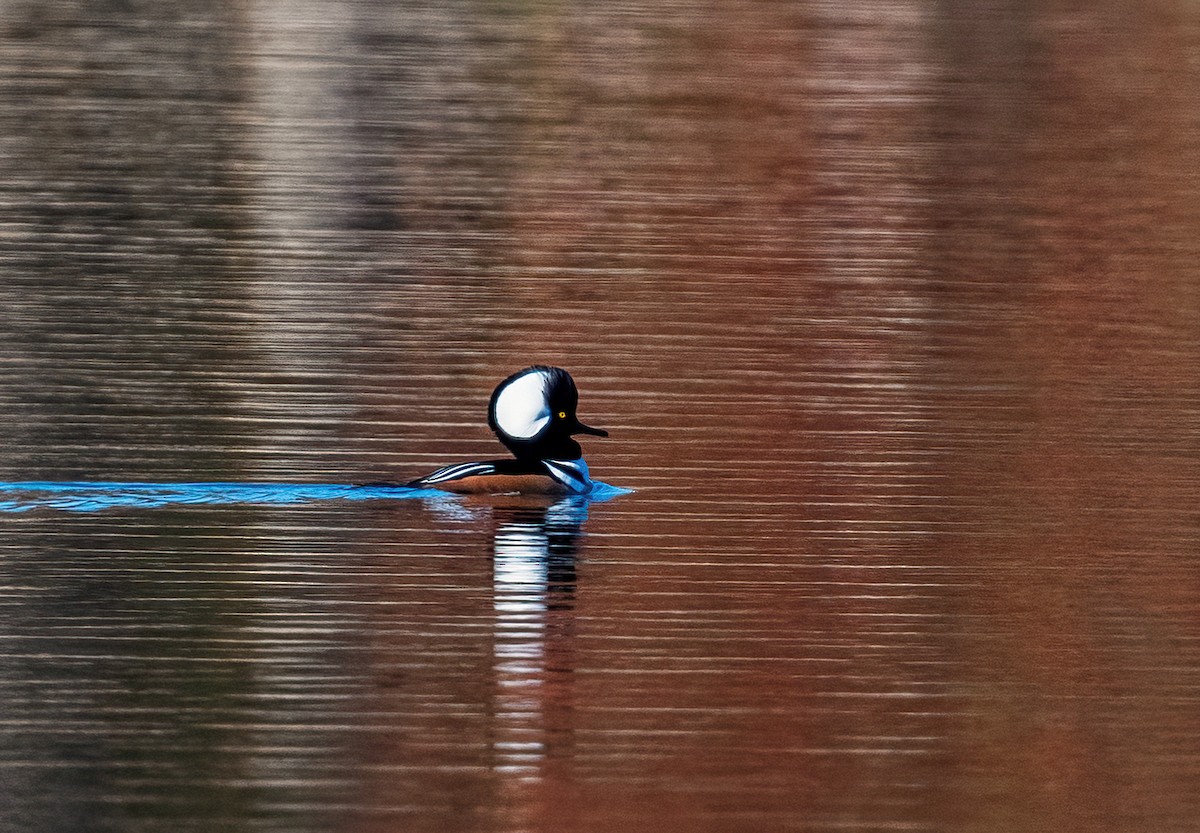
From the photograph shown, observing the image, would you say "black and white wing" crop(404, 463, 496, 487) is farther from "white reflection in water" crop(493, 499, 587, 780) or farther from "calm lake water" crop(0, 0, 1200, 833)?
"white reflection in water" crop(493, 499, 587, 780)

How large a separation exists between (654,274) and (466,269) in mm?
1264

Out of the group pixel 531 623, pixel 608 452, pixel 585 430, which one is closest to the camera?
pixel 531 623

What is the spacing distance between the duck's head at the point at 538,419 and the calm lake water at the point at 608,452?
366mm

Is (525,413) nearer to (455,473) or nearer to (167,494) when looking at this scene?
(455,473)

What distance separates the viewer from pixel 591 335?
13492 mm

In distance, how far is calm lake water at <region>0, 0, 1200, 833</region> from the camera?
6770 millimetres

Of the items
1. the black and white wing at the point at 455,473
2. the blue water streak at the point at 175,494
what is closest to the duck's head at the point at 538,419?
the black and white wing at the point at 455,473

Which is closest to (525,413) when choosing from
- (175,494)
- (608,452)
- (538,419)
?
(538,419)

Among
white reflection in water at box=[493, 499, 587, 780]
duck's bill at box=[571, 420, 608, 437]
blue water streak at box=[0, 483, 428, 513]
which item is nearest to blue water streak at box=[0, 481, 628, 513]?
blue water streak at box=[0, 483, 428, 513]

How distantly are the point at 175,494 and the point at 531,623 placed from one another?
2.31m

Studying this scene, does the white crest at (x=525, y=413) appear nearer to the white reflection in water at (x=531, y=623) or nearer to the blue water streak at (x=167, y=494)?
the white reflection in water at (x=531, y=623)

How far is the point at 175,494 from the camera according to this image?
9719 mm

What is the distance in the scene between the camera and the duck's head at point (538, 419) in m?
10.2

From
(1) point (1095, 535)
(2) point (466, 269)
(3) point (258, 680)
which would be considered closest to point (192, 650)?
(3) point (258, 680)
